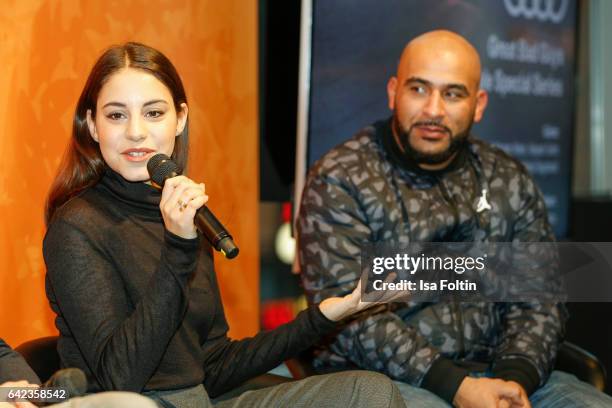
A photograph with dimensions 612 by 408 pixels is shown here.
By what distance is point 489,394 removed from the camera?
224cm

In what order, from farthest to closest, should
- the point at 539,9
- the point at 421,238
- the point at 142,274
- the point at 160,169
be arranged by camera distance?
the point at 539,9 < the point at 421,238 < the point at 142,274 < the point at 160,169

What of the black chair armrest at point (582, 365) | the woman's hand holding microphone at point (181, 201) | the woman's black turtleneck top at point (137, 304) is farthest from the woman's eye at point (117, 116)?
the black chair armrest at point (582, 365)

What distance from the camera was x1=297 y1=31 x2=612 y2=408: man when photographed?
2.34 m

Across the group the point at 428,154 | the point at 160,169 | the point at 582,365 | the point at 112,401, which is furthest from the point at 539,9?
the point at 112,401

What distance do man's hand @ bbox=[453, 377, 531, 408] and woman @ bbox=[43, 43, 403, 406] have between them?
513 millimetres

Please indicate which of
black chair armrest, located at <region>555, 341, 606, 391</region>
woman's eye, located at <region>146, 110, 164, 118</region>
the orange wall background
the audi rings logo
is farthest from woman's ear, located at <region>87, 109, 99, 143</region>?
the audi rings logo

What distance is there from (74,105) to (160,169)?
755mm

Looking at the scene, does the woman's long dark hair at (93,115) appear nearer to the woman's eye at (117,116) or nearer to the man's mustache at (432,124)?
the woman's eye at (117,116)

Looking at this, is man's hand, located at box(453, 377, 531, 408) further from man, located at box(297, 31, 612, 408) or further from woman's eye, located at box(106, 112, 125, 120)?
woman's eye, located at box(106, 112, 125, 120)

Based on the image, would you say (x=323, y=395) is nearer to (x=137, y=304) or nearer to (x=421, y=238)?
(x=137, y=304)

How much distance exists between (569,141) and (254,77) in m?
1.90

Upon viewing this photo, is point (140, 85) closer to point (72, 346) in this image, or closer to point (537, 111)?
point (72, 346)

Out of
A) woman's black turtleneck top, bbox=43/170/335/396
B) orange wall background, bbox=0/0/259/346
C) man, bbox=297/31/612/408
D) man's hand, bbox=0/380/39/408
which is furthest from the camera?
man, bbox=297/31/612/408

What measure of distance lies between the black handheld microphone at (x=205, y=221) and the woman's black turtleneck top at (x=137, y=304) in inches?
3.4
